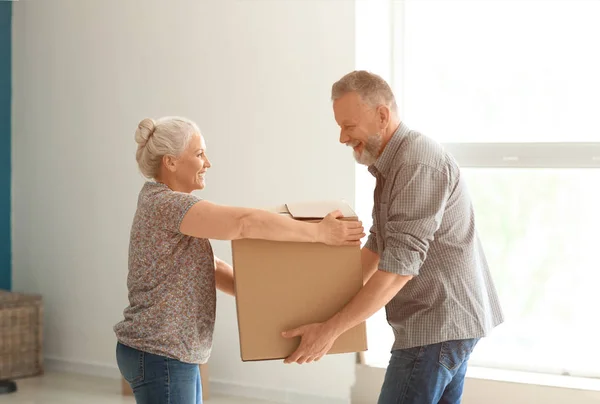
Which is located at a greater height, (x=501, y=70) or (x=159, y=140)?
(x=501, y=70)

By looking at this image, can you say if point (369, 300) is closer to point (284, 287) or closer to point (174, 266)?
point (284, 287)

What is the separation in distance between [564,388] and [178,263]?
200 cm

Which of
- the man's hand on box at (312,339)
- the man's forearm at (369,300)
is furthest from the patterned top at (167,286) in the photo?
the man's forearm at (369,300)

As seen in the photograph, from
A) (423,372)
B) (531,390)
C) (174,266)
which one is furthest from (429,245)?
(531,390)

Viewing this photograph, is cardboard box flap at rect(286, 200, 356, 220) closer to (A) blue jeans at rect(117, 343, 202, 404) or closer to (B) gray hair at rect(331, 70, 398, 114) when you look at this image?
(B) gray hair at rect(331, 70, 398, 114)

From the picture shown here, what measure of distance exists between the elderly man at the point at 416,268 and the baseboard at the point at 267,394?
71.0 inches

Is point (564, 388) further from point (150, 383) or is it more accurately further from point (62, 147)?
point (62, 147)

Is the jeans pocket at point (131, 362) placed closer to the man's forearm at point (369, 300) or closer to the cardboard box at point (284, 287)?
the cardboard box at point (284, 287)

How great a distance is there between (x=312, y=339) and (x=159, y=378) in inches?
15.2

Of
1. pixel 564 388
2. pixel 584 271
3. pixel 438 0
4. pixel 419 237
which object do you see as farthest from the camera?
pixel 438 0

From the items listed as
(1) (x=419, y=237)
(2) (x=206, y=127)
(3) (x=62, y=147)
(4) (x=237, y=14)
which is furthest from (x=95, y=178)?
(1) (x=419, y=237)

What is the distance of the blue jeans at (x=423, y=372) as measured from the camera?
6.06 ft

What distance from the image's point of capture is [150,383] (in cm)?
193

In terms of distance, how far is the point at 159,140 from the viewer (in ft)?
6.70
